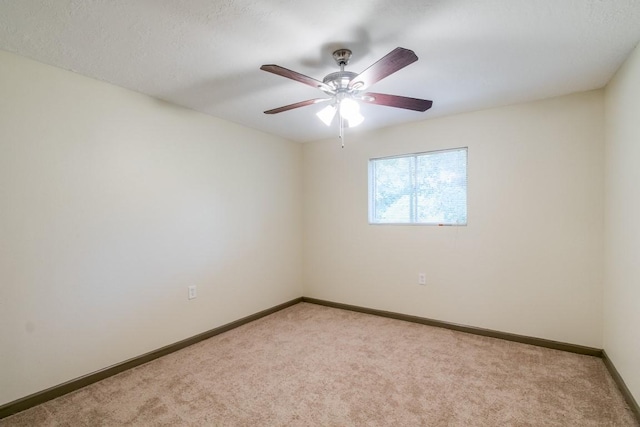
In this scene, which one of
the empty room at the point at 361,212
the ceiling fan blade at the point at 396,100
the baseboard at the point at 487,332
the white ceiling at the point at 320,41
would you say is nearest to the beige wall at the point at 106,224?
the empty room at the point at 361,212

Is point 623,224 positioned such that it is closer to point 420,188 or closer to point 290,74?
point 420,188

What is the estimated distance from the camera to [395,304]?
11.5 feet

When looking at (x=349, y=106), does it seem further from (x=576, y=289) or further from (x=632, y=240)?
(x=576, y=289)

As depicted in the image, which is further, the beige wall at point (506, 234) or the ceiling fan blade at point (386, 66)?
the beige wall at point (506, 234)

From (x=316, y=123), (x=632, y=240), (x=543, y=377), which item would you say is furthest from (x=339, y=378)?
(x=316, y=123)

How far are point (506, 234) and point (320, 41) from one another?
7.86 feet

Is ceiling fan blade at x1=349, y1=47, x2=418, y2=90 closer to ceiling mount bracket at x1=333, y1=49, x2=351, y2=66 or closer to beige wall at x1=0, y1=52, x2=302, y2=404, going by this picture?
ceiling mount bracket at x1=333, y1=49, x2=351, y2=66

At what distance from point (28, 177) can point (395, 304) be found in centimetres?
342

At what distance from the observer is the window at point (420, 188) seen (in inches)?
123

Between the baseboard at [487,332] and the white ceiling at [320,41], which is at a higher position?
the white ceiling at [320,41]

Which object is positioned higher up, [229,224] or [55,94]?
[55,94]

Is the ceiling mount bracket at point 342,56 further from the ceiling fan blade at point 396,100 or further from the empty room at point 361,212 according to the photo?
the ceiling fan blade at point 396,100

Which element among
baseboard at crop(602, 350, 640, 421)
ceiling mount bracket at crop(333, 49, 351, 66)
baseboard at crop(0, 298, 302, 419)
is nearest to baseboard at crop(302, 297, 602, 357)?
baseboard at crop(602, 350, 640, 421)

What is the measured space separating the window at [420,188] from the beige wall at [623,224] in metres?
1.09
